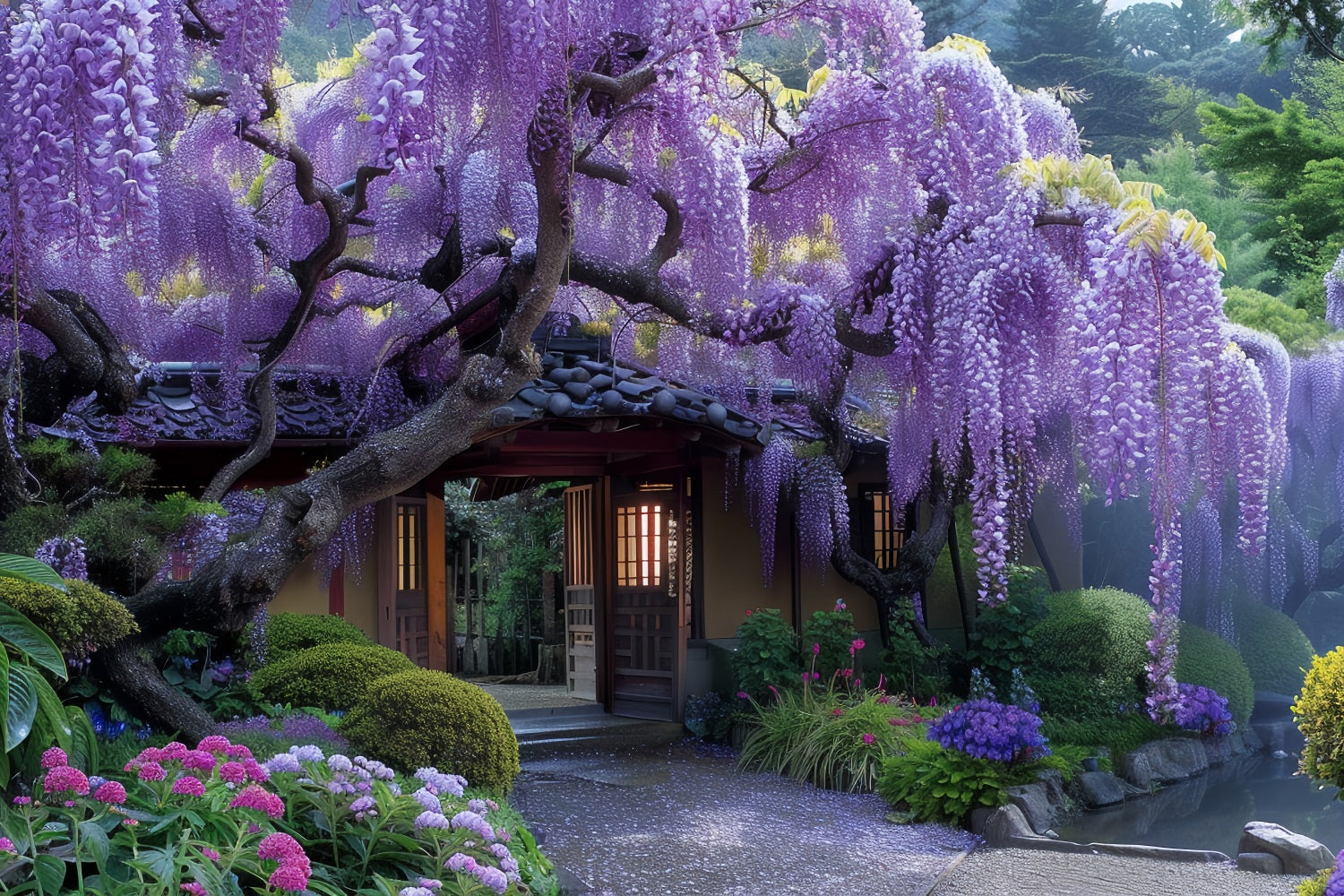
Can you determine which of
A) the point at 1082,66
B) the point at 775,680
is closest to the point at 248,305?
the point at 775,680

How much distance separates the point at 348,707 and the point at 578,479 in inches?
172

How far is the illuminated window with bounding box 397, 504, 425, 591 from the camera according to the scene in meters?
7.94

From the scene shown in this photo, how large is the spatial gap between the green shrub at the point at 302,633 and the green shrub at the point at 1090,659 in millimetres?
4648

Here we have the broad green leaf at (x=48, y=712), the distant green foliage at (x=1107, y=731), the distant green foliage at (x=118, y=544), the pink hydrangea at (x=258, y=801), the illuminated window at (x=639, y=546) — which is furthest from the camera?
the illuminated window at (x=639, y=546)

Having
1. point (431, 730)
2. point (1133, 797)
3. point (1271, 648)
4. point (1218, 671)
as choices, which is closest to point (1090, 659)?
point (1218, 671)

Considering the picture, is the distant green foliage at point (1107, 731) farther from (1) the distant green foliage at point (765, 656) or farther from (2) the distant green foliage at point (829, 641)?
(1) the distant green foliage at point (765, 656)

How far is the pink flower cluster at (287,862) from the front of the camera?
228 cm

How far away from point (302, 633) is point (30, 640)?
3425 millimetres

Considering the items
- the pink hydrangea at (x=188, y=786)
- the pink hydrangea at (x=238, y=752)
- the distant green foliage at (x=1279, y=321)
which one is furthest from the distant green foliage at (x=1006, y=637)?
the pink hydrangea at (x=188, y=786)

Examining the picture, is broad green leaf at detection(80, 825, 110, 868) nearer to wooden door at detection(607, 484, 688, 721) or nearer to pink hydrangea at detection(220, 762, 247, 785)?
pink hydrangea at detection(220, 762, 247, 785)

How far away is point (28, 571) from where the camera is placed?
9.72 ft

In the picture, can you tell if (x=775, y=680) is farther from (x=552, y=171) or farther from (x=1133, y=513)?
(x=1133, y=513)

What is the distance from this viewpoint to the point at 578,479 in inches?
372

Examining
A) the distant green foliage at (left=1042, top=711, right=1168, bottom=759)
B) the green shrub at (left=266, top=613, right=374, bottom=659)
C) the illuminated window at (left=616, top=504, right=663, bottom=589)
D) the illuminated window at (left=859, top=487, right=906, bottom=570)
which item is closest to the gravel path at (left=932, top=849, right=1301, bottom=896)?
the distant green foliage at (left=1042, top=711, right=1168, bottom=759)
